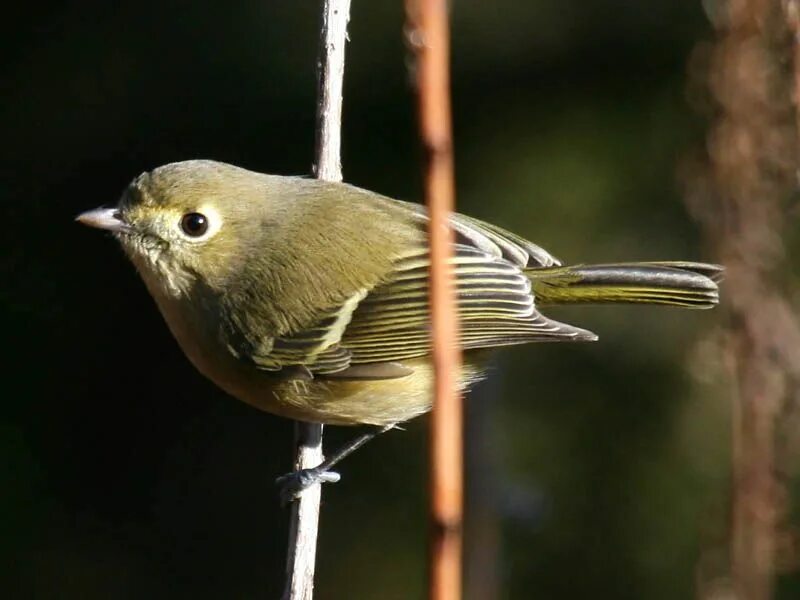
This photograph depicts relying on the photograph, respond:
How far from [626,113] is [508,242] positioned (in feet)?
8.18

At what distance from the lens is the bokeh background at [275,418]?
5281mm

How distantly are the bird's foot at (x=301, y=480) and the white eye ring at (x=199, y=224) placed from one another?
64cm

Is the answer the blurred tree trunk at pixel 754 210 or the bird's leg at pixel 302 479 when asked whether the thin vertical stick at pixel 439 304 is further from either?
the bird's leg at pixel 302 479

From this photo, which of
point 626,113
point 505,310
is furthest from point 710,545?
point 626,113

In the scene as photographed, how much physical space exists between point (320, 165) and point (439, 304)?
2.44 meters

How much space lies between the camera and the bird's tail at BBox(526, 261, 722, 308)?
300cm

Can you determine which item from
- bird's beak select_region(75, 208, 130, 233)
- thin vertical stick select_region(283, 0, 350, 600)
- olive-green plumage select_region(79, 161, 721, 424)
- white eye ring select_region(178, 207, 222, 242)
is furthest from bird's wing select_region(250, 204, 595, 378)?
bird's beak select_region(75, 208, 130, 233)

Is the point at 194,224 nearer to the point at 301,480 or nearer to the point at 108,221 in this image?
the point at 108,221

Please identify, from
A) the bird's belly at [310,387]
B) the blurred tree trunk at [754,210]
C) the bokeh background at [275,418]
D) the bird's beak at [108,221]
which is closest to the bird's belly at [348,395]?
the bird's belly at [310,387]

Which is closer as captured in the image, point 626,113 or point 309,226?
point 309,226

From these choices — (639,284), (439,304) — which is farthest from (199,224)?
(439,304)

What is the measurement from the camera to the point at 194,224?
3.11 meters

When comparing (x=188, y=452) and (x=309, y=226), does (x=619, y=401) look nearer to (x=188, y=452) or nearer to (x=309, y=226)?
(x=188, y=452)

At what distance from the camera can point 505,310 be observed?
307 cm
